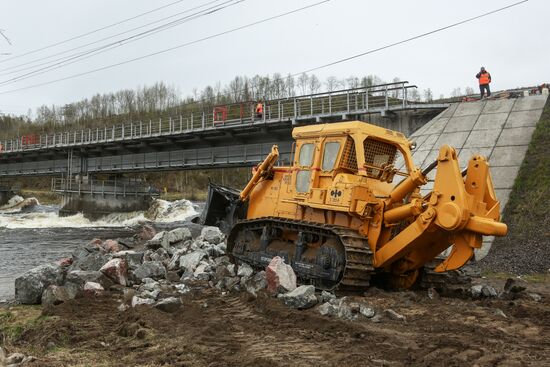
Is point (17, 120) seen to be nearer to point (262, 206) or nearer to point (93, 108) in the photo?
point (93, 108)

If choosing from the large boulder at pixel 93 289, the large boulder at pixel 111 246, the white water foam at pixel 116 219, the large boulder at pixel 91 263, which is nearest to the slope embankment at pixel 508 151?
the large boulder at pixel 93 289

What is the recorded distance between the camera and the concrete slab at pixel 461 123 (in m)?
19.1

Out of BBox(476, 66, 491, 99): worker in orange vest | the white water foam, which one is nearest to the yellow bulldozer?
BBox(476, 66, 491, 99): worker in orange vest

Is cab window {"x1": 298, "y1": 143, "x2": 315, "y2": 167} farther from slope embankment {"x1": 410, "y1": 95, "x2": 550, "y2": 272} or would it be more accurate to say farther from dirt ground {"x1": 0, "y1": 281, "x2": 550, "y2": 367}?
slope embankment {"x1": 410, "y1": 95, "x2": 550, "y2": 272}

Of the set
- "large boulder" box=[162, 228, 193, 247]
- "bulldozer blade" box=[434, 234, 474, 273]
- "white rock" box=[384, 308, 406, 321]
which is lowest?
"white rock" box=[384, 308, 406, 321]

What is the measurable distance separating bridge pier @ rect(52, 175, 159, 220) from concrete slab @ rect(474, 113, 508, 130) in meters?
32.8

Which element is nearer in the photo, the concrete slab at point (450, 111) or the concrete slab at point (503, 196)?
the concrete slab at point (503, 196)

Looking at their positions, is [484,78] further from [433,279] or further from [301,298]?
[301,298]

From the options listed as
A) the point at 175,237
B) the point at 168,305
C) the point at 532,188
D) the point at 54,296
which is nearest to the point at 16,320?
the point at 54,296

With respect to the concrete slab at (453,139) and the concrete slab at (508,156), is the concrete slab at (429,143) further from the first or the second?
the concrete slab at (508,156)

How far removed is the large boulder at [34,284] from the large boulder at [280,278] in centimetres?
417

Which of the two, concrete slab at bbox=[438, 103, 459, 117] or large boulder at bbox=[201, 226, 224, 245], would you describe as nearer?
large boulder at bbox=[201, 226, 224, 245]

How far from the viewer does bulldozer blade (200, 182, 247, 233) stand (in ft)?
39.5

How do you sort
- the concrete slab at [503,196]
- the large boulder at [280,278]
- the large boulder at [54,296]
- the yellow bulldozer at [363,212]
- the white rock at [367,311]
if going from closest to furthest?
the white rock at [367,311] → the yellow bulldozer at [363,212] → the large boulder at [280,278] → the large boulder at [54,296] → the concrete slab at [503,196]
